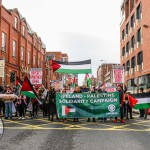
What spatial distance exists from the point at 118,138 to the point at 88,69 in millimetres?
9134

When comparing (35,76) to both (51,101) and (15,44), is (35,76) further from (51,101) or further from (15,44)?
(15,44)

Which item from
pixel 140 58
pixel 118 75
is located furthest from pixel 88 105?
pixel 140 58

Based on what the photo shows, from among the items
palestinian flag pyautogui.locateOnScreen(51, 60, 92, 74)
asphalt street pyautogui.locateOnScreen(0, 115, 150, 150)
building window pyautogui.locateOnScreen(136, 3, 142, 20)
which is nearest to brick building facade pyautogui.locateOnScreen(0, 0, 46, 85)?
palestinian flag pyautogui.locateOnScreen(51, 60, 92, 74)

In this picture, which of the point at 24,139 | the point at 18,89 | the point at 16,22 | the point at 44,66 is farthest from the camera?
the point at 44,66

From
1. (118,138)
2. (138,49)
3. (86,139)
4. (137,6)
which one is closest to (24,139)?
(86,139)

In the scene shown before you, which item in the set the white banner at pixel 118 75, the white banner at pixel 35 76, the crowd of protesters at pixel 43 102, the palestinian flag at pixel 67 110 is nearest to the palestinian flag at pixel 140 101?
the crowd of protesters at pixel 43 102

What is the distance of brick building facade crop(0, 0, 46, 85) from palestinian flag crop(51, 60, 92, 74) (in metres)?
10.6

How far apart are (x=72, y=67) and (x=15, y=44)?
18.2 m

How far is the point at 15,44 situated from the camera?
33969 millimetres

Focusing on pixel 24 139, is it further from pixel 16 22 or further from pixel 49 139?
pixel 16 22

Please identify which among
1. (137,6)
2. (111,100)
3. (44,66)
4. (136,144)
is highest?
(137,6)

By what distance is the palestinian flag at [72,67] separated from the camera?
56.2 feet

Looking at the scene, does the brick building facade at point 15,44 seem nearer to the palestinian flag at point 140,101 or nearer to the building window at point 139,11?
the palestinian flag at point 140,101

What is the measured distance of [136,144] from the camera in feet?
25.2
